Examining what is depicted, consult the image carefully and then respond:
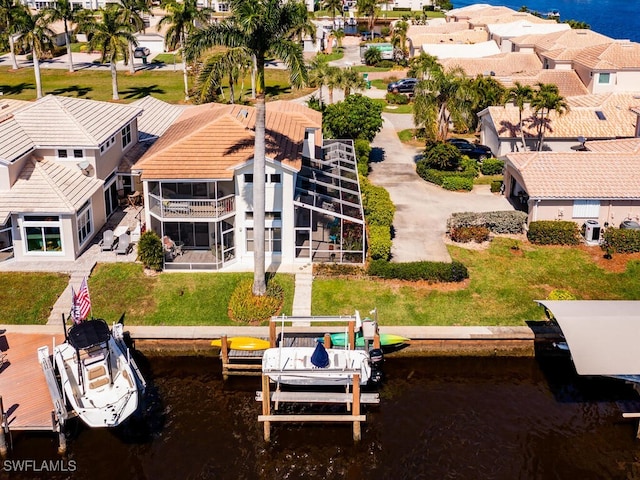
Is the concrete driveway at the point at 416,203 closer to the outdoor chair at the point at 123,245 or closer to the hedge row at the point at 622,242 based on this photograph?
the hedge row at the point at 622,242

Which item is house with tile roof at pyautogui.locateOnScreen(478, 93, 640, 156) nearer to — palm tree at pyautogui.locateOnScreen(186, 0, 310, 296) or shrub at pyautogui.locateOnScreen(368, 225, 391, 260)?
shrub at pyautogui.locateOnScreen(368, 225, 391, 260)

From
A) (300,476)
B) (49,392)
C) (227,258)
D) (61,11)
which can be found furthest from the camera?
(61,11)

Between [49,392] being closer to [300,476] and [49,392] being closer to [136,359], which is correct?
[136,359]

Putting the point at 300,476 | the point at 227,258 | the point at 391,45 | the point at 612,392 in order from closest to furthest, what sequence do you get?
1. the point at 300,476
2. the point at 612,392
3. the point at 227,258
4. the point at 391,45

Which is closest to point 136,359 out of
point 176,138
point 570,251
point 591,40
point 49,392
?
point 49,392

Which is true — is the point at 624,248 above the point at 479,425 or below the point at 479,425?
above

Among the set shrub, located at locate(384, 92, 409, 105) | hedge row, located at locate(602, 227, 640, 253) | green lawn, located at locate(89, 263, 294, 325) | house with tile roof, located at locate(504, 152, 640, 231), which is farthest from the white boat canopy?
shrub, located at locate(384, 92, 409, 105)

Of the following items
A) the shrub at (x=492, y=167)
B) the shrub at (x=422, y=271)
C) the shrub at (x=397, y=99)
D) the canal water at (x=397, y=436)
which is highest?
the shrub at (x=397, y=99)

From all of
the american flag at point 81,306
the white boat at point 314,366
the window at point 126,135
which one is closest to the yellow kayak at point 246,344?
the white boat at point 314,366
